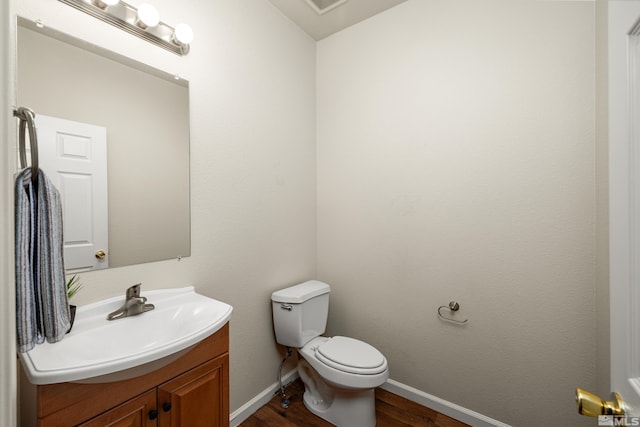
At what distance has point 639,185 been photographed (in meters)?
0.52

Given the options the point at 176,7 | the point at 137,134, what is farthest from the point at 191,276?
the point at 176,7

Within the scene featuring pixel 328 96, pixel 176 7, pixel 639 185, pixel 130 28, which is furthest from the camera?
pixel 328 96

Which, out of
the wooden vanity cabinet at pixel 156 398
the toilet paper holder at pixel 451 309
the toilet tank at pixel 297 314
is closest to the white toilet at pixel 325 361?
the toilet tank at pixel 297 314

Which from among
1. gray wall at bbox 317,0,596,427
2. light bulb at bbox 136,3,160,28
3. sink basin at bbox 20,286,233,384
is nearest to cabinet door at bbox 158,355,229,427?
sink basin at bbox 20,286,233,384

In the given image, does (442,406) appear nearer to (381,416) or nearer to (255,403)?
(381,416)

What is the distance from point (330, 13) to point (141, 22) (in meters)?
1.22

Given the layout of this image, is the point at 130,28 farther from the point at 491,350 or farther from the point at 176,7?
the point at 491,350

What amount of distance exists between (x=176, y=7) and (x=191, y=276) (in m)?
1.32

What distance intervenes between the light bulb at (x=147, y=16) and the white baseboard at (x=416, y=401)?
2.02 metres

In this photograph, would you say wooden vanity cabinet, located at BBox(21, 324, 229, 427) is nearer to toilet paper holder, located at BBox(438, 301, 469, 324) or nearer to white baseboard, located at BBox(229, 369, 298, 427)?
white baseboard, located at BBox(229, 369, 298, 427)


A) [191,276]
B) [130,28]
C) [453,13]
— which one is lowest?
[191,276]

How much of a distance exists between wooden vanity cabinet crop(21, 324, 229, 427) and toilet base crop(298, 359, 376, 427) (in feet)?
2.35

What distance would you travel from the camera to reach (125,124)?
47.3 inches

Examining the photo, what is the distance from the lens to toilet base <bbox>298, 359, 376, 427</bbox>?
1557mm
